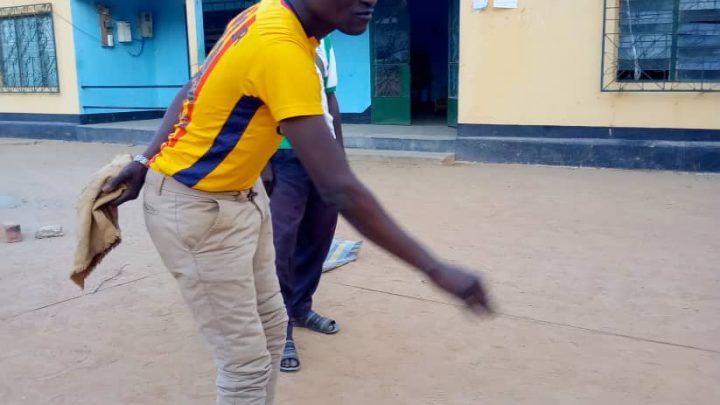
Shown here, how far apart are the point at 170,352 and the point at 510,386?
1.49 metres

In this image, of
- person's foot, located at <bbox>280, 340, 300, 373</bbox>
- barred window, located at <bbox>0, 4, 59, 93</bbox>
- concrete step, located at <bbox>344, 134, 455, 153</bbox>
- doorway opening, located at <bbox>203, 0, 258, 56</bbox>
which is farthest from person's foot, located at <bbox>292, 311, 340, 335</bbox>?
barred window, located at <bbox>0, 4, 59, 93</bbox>

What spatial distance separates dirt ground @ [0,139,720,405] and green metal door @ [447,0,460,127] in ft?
14.4

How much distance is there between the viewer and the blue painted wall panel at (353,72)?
11477 millimetres

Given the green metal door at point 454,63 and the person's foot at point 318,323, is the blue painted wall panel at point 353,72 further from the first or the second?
the person's foot at point 318,323

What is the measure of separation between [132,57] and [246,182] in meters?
12.6

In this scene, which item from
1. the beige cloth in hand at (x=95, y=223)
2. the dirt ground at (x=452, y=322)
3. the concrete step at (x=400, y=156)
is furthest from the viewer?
the concrete step at (x=400, y=156)

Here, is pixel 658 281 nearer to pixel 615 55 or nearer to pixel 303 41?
pixel 303 41

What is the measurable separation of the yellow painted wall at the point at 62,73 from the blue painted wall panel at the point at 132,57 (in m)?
0.13

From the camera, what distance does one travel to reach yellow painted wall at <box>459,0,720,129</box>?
A: 24.9 ft

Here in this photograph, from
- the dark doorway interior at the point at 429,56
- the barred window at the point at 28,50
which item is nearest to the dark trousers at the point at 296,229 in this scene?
the dark doorway interior at the point at 429,56

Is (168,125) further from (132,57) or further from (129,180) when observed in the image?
(132,57)

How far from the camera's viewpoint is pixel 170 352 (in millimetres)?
3098

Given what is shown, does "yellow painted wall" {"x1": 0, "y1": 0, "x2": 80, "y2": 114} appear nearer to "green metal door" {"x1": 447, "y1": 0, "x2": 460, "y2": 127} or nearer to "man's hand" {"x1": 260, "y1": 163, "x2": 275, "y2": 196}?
"green metal door" {"x1": 447, "y1": 0, "x2": 460, "y2": 127}

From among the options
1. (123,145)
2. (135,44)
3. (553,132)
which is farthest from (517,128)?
(135,44)
